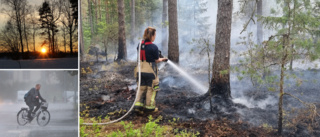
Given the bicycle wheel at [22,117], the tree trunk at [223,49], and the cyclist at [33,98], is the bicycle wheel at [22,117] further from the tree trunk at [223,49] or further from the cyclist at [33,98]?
the tree trunk at [223,49]

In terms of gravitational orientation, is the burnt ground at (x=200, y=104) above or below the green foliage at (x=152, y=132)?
above

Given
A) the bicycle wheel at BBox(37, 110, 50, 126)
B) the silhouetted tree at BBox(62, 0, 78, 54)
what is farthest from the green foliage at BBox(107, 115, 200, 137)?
the silhouetted tree at BBox(62, 0, 78, 54)

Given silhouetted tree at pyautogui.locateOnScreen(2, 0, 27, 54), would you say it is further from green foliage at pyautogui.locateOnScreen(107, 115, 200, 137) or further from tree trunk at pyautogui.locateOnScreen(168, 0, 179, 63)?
tree trunk at pyautogui.locateOnScreen(168, 0, 179, 63)

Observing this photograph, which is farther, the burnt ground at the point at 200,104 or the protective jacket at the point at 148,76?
the protective jacket at the point at 148,76

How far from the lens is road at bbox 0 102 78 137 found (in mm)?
2467

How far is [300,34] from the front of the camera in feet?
10.1

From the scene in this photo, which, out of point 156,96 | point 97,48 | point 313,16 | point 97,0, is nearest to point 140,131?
point 156,96

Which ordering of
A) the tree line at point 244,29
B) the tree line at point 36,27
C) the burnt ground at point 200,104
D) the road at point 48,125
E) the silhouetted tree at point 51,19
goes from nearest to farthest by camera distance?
the road at point 48,125 → the tree line at point 36,27 → the silhouetted tree at point 51,19 → the tree line at point 244,29 → the burnt ground at point 200,104

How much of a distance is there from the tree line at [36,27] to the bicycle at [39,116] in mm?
597

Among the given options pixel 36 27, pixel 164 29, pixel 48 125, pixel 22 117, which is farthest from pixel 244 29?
pixel 22 117

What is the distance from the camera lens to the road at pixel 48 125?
2.47 meters

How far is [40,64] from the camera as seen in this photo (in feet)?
8.72

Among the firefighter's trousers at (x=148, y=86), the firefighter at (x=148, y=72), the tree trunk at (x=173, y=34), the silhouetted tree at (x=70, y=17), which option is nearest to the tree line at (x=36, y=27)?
the silhouetted tree at (x=70, y=17)

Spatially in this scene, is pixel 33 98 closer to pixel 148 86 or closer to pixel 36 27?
pixel 36 27
